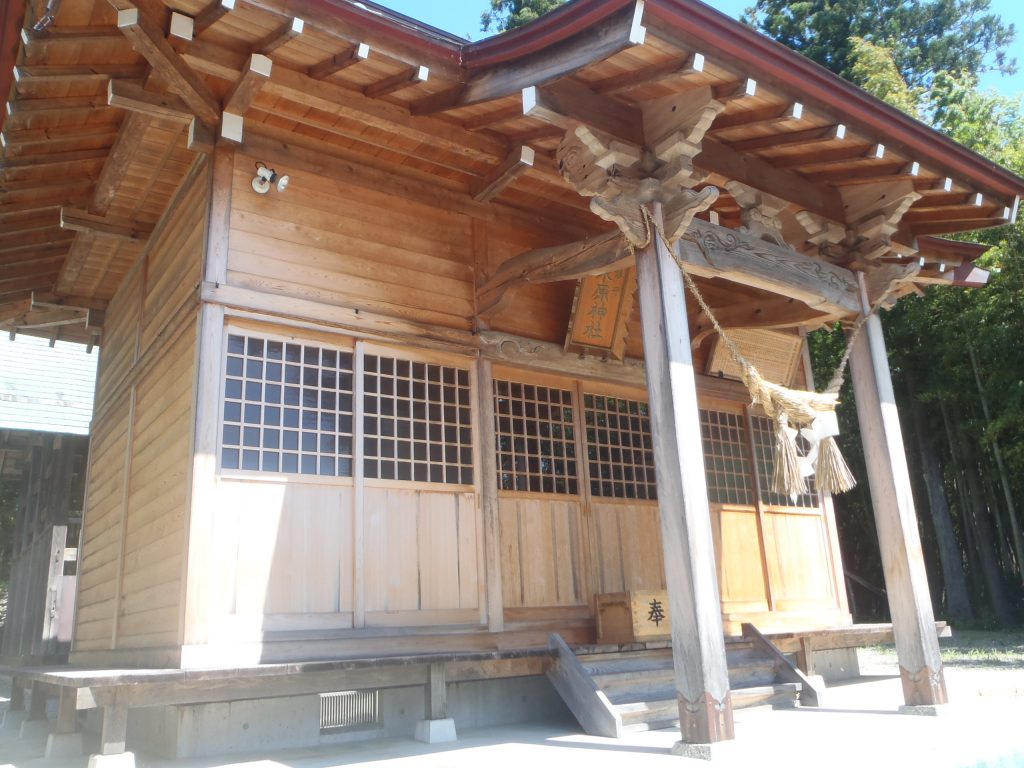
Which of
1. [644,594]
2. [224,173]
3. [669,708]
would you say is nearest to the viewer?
[669,708]

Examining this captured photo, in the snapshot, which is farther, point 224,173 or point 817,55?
point 817,55

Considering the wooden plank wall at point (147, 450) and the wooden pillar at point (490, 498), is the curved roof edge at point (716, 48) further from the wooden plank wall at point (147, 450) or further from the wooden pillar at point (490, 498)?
the wooden pillar at point (490, 498)

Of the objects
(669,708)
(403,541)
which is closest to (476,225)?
(403,541)

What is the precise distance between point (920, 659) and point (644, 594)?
6.53 feet

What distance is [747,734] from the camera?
5.03 m

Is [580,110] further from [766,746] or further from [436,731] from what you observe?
[436,731]

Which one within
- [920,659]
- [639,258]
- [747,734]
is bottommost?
[747,734]

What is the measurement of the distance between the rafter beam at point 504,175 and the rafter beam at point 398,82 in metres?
1.05

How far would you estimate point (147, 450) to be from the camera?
673 cm

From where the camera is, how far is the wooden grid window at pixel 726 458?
812cm

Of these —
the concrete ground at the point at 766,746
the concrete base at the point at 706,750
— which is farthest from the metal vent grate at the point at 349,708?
the concrete base at the point at 706,750

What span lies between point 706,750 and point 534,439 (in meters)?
3.19

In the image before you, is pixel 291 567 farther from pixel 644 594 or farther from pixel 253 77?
pixel 253 77

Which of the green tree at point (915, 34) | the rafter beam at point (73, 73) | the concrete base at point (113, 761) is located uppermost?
the green tree at point (915, 34)
